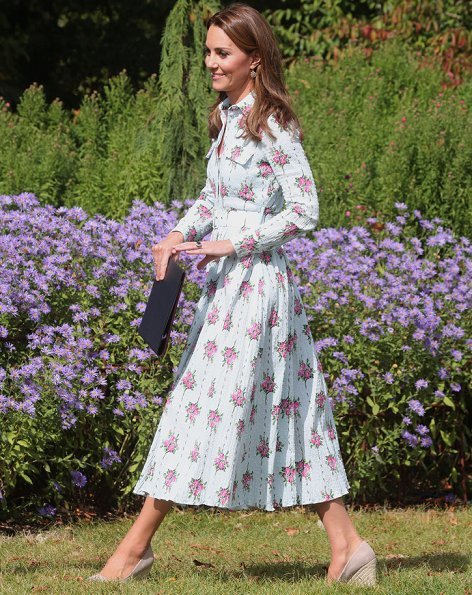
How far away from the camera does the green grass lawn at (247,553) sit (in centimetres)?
392

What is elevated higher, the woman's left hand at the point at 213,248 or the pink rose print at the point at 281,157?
the pink rose print at the point at 281,157

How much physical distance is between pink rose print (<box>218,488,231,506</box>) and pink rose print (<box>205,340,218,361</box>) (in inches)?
17.0

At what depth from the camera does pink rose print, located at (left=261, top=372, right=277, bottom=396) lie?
381cm

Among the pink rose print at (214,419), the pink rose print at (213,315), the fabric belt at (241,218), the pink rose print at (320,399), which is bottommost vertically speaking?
the pink rose print at (320,399)

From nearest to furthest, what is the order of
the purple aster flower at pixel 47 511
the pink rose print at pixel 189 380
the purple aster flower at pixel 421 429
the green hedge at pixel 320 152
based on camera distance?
1. the pink rose print at pixel 189 380
2. the purple aster flower at pixel 47 511
3. the purple aster flower at pixel 421 429
4. the green hedge at pixel 320 152

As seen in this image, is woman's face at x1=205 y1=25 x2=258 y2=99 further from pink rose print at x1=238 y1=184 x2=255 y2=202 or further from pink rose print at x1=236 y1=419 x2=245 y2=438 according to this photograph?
pink rose print at x1=236 y1=419 x2=245 y2=438

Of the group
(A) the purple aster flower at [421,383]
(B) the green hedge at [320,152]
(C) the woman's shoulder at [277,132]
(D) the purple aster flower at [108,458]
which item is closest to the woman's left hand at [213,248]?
(C) the woman's shoulder at [277,132]

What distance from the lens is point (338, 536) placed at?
3895 mm

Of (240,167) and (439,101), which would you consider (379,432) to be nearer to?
(240,167)

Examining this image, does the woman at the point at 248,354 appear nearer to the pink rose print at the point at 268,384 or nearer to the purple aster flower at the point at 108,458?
the pink rose print at the point at 268,384

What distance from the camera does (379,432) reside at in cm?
553

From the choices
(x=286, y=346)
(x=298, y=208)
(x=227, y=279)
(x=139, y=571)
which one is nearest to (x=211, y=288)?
(x=227, y=279)

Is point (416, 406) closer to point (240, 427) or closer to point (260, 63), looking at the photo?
point (240, 427)

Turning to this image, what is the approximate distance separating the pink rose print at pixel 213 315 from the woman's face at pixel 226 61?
73 cm
